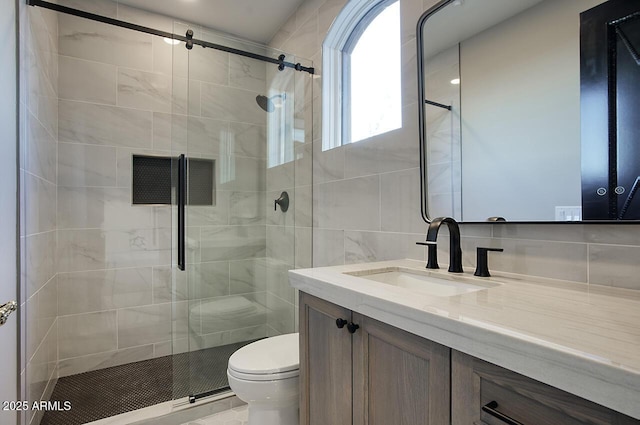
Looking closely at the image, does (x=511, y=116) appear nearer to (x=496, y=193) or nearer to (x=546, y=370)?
(x=496, y=193)

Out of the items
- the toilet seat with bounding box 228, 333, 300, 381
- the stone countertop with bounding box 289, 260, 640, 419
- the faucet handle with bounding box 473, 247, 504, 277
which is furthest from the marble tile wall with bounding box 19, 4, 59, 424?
the faucet handle with bounding box 473, 247, 504, 277

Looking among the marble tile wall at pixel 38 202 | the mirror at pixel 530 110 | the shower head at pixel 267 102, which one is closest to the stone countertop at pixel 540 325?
the mirror at pixel 530 110

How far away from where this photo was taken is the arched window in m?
1.82

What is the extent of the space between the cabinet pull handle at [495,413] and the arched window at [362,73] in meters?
1.30

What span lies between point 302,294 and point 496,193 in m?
0.81

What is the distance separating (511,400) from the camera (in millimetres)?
579

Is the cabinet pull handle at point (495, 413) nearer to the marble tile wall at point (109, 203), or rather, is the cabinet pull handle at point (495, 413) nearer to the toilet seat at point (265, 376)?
the toilet seat at point (265, 376)

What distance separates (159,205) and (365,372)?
221 cm

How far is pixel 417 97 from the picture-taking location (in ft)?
4.91

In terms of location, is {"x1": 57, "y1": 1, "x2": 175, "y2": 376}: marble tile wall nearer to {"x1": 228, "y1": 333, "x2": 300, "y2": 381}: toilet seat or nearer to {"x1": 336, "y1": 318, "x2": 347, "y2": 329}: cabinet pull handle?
{"x1": 228, "y1": 333, "x2": 300, "y2": 381}: toilet seat

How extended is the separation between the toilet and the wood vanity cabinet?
0.17m

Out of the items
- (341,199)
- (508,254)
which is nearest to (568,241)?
(508,254)

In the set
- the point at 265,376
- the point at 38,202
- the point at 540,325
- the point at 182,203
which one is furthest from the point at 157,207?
the point at 540,325

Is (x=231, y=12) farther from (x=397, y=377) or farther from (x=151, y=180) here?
(x=397, y=377)
